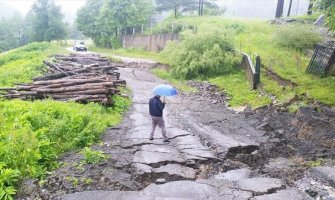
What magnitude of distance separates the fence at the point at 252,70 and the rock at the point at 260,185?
413 inches

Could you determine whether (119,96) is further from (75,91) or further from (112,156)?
(112,156)

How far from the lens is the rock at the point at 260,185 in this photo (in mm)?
7332

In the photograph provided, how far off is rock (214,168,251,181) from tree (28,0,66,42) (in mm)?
50208

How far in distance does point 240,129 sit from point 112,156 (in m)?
5.18

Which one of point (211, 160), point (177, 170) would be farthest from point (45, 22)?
point (177, 170)

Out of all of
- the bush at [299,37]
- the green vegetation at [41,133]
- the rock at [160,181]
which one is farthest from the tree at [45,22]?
the rock at [160,181]

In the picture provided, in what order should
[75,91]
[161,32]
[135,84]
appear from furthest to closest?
[161,32], [135,84], [75,91]

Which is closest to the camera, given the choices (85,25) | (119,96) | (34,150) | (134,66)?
(34,150)

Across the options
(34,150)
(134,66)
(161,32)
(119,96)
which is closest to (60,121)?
(34,150)

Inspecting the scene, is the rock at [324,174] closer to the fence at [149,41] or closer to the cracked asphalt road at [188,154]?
the cracked asphalt road at [188,154]

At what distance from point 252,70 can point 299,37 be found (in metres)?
7.25

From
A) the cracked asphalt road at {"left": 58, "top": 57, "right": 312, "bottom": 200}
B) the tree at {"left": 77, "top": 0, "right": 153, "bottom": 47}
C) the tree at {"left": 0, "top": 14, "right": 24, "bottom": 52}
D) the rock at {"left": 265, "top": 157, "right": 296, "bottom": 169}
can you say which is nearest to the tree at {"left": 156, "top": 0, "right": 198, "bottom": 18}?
the tree at {"left": 77, "top": 0, "right": 153, "bottom": 47}

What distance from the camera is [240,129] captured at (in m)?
12.3

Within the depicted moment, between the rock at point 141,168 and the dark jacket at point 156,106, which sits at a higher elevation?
the dark jacket at point 156,106
